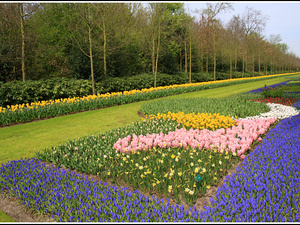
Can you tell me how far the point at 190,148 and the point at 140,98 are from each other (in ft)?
29.1

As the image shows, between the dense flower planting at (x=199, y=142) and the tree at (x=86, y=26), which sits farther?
the tree at (x=86, y=26)

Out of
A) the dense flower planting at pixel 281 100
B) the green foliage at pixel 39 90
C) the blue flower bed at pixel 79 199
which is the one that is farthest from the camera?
the dense flower planting at pixel 281 100

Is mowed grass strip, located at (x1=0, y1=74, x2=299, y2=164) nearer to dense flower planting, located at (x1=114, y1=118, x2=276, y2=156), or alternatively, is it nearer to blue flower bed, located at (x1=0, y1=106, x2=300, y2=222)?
blue flower bed, located at (x1=0, y1=106, x2=300, y2=222)

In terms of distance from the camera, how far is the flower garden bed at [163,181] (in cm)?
262

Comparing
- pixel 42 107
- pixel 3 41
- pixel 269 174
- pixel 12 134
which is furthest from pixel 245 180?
pixel 3 41

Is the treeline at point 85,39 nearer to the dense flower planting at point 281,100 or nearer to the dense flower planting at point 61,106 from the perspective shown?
the dense flower planting at point 61,106

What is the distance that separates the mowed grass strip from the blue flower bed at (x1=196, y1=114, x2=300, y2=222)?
15.3 ft

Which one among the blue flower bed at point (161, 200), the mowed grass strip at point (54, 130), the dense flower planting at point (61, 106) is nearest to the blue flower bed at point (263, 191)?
the blue flower bed at point (161, 200)

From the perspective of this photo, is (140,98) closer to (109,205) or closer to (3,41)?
(3,41)

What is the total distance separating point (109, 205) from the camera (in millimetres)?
2842

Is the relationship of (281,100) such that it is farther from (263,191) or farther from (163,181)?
(163,181)

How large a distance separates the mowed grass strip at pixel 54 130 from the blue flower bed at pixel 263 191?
183 inches

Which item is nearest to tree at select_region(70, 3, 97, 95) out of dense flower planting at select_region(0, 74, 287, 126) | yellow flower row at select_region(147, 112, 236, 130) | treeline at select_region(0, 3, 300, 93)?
treeline at select_region(0, 3, 300, 93)

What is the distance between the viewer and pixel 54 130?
24.7ft
